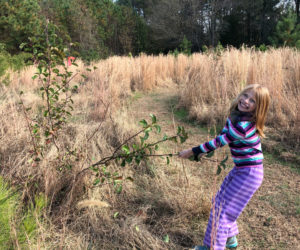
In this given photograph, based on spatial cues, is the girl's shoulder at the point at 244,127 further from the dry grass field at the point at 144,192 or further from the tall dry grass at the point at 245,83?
the tall dry grass at the point at 245,83

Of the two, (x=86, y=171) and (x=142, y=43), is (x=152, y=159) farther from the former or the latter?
(x=142, y=43)

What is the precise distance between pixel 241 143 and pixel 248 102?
24 centimetres

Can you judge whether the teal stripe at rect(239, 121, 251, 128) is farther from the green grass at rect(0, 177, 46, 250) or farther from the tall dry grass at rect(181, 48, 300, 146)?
the tall dry grass at rect(181, 48, 300, 146)

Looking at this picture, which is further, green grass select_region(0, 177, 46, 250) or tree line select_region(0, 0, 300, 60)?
tree line select_region(0, 0, 300, 60)

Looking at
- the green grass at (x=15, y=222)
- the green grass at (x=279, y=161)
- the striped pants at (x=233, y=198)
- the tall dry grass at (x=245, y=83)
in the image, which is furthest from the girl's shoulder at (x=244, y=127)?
the tall dry grass at (x=245, y=83)

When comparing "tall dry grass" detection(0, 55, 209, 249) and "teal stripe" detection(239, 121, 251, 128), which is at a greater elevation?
"teal stripe" detection(239, 121, 251, 128)

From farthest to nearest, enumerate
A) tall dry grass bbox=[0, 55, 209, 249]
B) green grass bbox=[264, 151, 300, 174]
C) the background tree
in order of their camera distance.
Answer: the background tree, green grass bbox=[264, 151, 300, 174], tall dry grass bbox=[0, 55, 209, 249]

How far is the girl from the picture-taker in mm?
1312

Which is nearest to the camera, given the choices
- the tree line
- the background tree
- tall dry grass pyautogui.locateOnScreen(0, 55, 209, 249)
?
tall dry grass pyautogui.locateOnScreen(0, 55, 209, 249)

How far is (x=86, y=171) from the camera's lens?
1.80 metres

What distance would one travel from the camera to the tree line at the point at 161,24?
11.5m

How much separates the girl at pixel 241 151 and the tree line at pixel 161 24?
10554 millimetres

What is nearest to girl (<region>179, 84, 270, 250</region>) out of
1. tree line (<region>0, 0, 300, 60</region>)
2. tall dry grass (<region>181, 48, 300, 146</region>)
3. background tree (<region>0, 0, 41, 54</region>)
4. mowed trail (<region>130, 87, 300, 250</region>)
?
mowed trail (<region>130, 87, 300, 250</region>)

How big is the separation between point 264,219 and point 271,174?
0.70 meters
